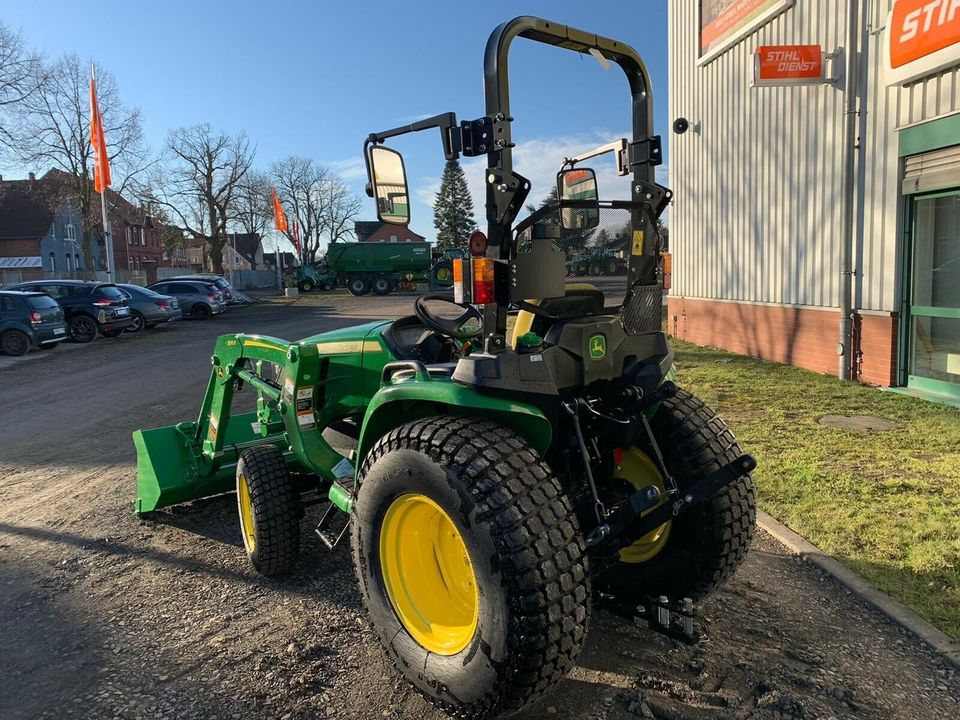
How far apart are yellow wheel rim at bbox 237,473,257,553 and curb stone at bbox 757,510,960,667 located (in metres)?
3.23

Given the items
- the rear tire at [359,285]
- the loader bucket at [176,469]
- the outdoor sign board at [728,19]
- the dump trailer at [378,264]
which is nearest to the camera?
the loader bucket at [176,469]

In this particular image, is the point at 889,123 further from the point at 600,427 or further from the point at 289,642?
the point at 289,642

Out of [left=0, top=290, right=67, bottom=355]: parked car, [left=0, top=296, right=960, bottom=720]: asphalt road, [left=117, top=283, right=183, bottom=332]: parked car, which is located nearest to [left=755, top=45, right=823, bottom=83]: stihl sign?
[left=0, top=296, right=960, bottom=720]: asphalt road

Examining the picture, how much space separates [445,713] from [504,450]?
1046mm

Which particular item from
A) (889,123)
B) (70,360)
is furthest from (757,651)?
(70,360)

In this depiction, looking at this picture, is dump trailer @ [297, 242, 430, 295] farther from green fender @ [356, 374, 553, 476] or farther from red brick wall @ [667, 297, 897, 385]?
green fender @ [356, 374, 553, 476]

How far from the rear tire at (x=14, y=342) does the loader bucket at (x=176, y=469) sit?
42.4 ft

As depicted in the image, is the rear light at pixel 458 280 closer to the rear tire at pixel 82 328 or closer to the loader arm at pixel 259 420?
the loader arm at pixel 259 420

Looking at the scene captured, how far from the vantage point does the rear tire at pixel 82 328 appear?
18.1 meters

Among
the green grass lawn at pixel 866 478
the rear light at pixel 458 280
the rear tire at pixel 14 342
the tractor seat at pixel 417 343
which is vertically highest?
the rear light at pixel 458 280

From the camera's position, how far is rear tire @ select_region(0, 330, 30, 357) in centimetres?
1555

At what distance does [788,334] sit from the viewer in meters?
10.1

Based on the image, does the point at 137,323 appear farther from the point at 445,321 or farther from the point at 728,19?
the point at 445,321

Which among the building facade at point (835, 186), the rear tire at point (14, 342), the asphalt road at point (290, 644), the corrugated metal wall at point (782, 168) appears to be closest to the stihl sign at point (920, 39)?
the building facade at point (835, 186)
